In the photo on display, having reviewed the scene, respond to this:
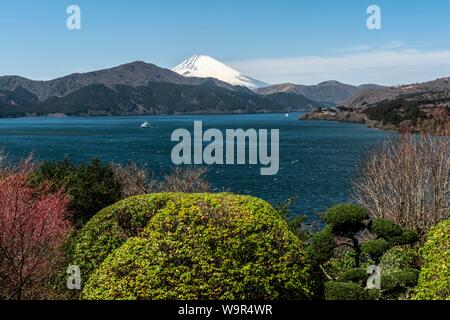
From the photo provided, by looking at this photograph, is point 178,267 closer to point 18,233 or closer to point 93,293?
point 93,293

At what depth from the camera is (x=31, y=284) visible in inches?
519

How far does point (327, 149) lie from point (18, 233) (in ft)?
323

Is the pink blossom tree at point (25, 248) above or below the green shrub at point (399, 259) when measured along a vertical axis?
above

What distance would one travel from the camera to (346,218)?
17766mm

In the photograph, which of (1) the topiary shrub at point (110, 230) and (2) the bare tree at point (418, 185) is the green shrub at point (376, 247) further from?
(1) the topiary shrub at point (110, 230)

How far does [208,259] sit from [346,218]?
8713 mm

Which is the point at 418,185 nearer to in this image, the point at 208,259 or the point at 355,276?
the point at 355,276

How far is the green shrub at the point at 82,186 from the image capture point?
21.9m

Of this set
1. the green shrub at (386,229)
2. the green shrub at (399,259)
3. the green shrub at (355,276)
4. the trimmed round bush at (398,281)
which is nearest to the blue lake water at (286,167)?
the green shrub at (386,229)

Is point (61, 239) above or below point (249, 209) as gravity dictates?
below

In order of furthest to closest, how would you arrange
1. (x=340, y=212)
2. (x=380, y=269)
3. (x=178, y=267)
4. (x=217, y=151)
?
(x=217, y=151), (x=340, y=212), (x=380, y=269), (x=178, y=267)

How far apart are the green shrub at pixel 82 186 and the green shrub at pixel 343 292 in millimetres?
11705

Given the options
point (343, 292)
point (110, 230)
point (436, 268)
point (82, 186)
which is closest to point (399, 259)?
point (343, 292)
